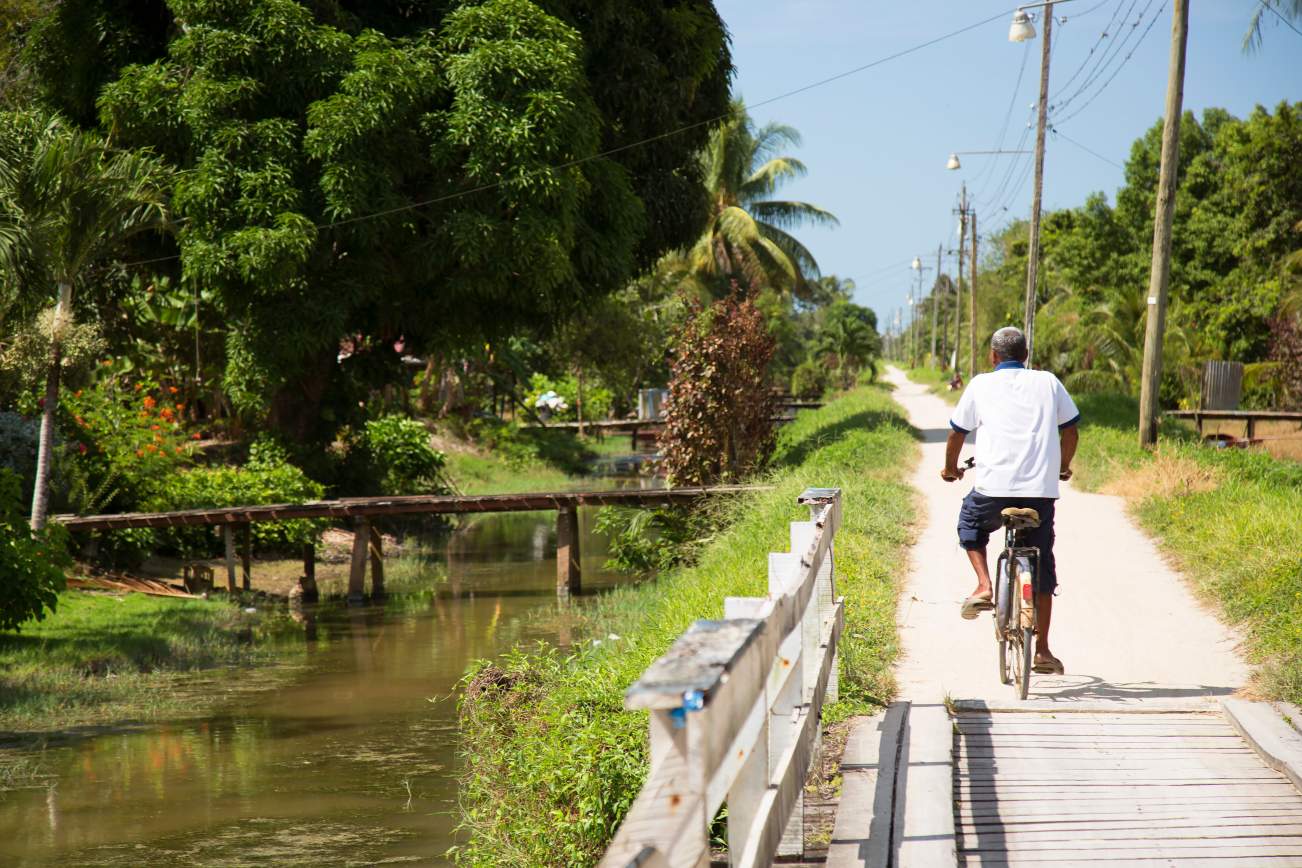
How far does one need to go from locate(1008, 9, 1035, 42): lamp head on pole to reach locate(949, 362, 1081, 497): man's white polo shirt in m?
19.1

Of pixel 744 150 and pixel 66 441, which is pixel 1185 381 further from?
pixel 66 441

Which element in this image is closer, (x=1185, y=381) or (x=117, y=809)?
(x=117, y=809)

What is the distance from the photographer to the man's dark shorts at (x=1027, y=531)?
7.06m

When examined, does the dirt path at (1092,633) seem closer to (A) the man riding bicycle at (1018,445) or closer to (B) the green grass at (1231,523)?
(B) the green grass at (1231,523)

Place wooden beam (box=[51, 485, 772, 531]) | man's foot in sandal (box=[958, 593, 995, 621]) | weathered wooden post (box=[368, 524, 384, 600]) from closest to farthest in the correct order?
1. man's foot in sandal (box=[958, 593, 995, 621])
2. wooden beam (box=[51, 485, 772, 531])
3. weathered wooden post (box=[368, 524, 384, 600])

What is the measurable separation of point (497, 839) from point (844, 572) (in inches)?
168

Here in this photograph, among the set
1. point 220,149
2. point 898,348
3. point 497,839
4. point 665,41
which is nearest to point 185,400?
point 220,149

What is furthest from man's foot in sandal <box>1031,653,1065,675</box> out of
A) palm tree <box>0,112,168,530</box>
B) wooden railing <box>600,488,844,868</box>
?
palm tree <box>0,112,168,530</box>

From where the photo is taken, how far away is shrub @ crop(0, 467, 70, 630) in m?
12.3

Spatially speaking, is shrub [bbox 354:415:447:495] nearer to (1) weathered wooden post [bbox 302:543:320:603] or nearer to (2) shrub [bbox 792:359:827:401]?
(1) weathered wooden post [bbox 302:543:320:603]

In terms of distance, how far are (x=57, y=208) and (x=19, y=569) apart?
13.0 ft

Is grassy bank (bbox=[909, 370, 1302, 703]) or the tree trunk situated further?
the tree trunk

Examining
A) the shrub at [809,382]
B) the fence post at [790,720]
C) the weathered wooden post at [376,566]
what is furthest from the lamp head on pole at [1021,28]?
the shrub at [809,382]

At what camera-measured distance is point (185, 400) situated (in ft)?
89.2
